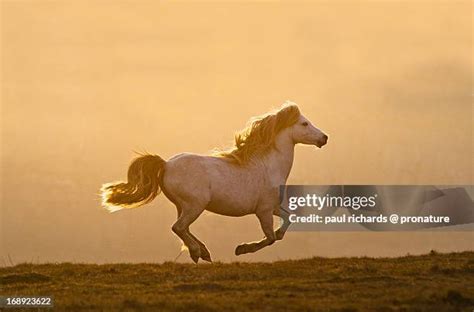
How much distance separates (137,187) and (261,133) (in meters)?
2.65

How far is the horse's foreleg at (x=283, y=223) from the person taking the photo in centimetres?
1809

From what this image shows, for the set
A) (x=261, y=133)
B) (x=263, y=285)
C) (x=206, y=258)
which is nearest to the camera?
(x=263, y=285)

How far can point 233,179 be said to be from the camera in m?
17.6

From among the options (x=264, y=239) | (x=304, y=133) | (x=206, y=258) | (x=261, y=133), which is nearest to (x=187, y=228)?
(x=206, y=258)

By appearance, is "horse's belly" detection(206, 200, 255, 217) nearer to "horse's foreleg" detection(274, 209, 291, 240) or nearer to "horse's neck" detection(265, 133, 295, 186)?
"horse's foreleg" detection(274, 209, 291, 240)

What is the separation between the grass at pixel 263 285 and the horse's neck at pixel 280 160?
1747mm

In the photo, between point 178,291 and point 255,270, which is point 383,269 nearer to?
point 255,270

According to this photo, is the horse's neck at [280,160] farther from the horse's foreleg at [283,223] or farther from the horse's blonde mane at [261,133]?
the horse's foreleg at [283,223]

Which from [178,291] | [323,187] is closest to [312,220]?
[323,187]

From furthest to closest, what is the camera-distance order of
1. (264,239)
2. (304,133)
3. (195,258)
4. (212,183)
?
(304,133), (264,239), (212,183), (195,258)

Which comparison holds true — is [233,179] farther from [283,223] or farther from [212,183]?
[283,223]

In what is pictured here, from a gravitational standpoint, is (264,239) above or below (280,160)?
below

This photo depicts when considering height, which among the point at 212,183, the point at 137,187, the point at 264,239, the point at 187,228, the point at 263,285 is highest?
the point at 137,187

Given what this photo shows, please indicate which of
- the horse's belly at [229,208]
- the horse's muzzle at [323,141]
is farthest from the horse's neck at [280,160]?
the horse's belly at [229,208]
